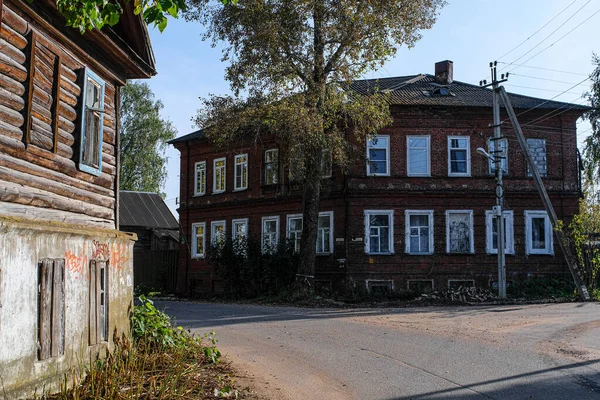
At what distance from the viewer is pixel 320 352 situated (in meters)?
11.9

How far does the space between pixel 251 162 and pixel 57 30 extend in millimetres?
25316

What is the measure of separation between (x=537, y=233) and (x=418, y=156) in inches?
253

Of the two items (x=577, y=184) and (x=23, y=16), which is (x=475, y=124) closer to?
(x=577, y=184)

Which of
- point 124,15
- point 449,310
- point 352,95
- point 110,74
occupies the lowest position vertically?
point 449,310

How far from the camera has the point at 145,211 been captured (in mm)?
45688

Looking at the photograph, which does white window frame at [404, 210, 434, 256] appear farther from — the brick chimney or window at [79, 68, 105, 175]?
window at [79, 68, 105, 175]

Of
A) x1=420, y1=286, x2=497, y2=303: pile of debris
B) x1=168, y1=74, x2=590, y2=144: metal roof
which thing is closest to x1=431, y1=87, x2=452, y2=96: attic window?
x1=168, y1=74, x2=590, y2=144: metal roof

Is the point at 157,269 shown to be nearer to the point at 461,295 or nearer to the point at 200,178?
the point at 200,178

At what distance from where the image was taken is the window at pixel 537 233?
29.4 meters

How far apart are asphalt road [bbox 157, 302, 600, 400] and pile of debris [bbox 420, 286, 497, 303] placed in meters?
4.90

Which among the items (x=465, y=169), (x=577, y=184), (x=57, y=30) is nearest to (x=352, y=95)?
(x=465, y=169)

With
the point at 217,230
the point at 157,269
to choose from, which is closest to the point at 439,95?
the point at 217,230

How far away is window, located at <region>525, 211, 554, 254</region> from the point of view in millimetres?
29406

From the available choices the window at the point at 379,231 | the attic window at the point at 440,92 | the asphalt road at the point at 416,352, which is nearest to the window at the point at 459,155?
the attic window at the point at 440,92
